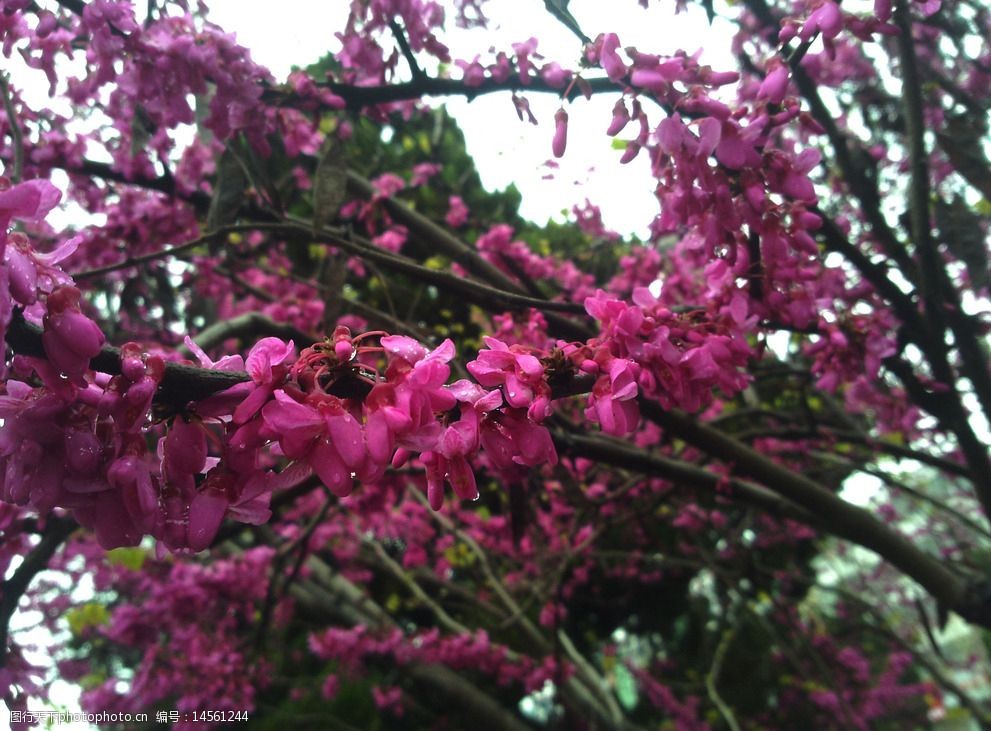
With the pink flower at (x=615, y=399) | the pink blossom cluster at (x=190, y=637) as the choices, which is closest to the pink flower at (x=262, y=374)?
the pink flower at (x=615, y=399)

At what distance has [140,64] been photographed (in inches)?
73.1

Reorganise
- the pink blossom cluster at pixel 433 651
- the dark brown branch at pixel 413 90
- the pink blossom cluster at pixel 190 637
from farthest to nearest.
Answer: the pink blossom cluster at pixel 433 651 < the pink blossom cluster at pixel 190 637 < the dark brown branch at pixel 413 90

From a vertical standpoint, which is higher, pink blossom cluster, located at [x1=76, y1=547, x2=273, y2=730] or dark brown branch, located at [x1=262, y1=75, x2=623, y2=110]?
dark brown branch, located at [x1=262, y1=75, x2=623, y2=110]

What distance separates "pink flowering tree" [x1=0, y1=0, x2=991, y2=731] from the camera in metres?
0.82

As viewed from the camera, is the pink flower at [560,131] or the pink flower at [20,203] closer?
the pink flower at [20,203]

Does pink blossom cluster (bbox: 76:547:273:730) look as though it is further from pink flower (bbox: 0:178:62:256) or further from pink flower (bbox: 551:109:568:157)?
pink flower (bbox: 0:178:62:256)

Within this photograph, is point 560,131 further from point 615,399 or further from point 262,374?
point 262,374

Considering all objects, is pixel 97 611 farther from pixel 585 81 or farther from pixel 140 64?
pixel 585 81

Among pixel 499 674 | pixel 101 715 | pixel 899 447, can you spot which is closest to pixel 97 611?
pixel 101 715

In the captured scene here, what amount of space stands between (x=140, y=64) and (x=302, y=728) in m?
5.02

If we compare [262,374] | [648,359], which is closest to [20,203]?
[262,374]

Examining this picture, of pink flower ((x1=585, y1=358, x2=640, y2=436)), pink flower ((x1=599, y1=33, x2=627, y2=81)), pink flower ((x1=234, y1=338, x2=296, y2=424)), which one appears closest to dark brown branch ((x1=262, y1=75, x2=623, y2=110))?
pink flower ((x1=599, y1=33, x2=627, y2=81))

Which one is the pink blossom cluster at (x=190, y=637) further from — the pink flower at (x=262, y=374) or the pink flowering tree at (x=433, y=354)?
the pink flower at (x=262, y=374)

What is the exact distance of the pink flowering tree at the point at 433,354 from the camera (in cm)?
82
